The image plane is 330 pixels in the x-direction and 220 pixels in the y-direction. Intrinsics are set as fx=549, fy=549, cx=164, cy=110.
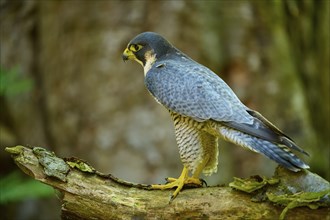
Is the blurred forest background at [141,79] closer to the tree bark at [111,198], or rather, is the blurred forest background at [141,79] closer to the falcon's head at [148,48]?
the falcon's head at [148,48]

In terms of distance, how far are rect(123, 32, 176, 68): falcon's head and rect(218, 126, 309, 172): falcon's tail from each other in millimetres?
859

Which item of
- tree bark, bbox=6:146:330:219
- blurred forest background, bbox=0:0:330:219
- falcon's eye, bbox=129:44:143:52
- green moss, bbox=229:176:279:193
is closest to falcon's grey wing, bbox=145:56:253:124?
falcon's eye, bbox=129:44:143:52

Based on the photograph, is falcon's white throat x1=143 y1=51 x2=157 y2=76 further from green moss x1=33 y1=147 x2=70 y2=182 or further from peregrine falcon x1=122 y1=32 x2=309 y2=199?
green moss x1=33 y1=147 x2=70 y2=182

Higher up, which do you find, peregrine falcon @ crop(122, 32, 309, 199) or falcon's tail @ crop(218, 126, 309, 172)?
peregrine falcon @ crop(122, 32, 309, 199)

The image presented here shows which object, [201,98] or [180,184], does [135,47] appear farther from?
[180,184]

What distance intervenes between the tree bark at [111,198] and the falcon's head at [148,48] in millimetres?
926

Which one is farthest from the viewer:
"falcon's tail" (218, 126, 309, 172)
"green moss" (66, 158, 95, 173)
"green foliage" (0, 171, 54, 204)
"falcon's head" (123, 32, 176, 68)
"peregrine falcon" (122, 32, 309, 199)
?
"green foliage" (0, 171, 54, 204)

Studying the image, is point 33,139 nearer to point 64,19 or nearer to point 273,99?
point 64,19

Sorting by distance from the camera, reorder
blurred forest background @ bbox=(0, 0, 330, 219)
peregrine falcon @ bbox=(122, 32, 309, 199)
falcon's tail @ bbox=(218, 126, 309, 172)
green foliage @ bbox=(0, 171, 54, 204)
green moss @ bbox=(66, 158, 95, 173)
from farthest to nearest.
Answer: blurred forest background @ bbox=(0, 0, 330, 219)
green foliage @ bbox=(0, 171, 54, 204)
green moss @ bbox=(66, 158, 95, 173)
peregrine falcon @ bbox=(122, 32, 309, 199)
falcon's tail @ bbox=(218, 126, 309, 172)

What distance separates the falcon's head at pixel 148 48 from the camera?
3623mm

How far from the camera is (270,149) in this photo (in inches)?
112

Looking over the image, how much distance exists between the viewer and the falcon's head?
11.9 feet

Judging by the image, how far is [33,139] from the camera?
23.9ft

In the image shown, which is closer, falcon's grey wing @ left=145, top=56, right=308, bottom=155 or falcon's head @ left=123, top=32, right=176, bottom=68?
falcon's grey wing @ left=145, top=56, right=308, bottom=155
